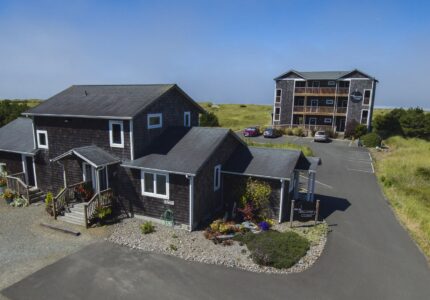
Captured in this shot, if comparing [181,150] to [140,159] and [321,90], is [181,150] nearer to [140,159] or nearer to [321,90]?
[140,159]

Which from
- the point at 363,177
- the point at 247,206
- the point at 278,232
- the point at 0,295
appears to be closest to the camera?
the point at 0,295

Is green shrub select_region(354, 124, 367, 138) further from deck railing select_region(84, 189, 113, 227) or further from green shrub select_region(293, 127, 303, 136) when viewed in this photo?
deck railing select_region(84, 189, 113, 227)

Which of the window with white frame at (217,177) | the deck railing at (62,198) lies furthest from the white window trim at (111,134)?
the window with white frame at (217,177)

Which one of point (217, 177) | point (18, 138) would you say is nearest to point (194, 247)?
point (217, 177)

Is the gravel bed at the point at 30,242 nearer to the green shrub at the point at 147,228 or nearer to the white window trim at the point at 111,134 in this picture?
the green shrub at the point at 147,228

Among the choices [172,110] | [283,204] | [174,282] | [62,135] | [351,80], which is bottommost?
[174,282]

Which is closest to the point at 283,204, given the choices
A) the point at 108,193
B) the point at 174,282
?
the point at 174,282

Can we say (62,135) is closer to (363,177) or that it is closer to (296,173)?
(296,173)
